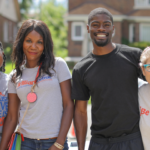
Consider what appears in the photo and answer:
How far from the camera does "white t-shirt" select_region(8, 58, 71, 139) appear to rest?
8.47 feet

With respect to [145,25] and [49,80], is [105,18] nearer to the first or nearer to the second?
[49,80]

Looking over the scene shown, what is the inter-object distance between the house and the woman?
78.2 ft

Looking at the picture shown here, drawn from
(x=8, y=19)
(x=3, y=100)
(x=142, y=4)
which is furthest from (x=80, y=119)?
(x=8, y=19)

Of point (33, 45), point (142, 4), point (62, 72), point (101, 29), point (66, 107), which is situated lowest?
point (66, 107)

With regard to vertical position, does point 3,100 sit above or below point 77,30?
below

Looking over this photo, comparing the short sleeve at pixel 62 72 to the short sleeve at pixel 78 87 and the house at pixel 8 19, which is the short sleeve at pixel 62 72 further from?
the house at pixel 8 19

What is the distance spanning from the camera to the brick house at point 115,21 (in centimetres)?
2073

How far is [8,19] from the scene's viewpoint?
2775 centimetres

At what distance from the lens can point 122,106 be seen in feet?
8.05

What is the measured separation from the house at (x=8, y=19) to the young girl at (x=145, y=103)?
2459cm

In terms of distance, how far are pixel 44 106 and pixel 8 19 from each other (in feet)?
89.1

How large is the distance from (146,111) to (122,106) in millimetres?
248

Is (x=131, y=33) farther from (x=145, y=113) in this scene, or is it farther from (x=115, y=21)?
(x=145, y=113)

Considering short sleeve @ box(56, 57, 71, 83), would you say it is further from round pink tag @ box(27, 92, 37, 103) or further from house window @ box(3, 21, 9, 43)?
house window @ box(3, 21, 9, 43)
